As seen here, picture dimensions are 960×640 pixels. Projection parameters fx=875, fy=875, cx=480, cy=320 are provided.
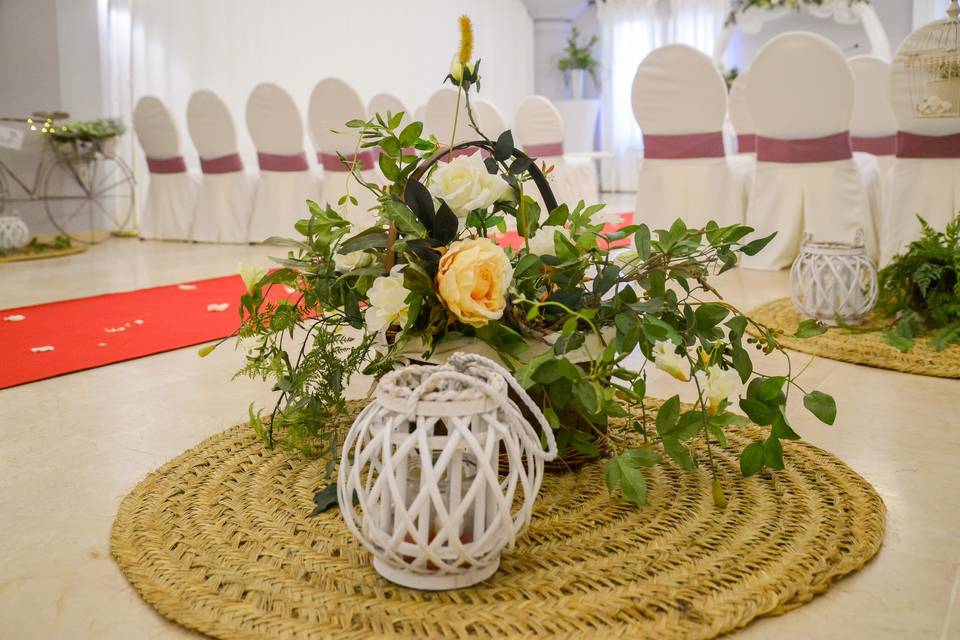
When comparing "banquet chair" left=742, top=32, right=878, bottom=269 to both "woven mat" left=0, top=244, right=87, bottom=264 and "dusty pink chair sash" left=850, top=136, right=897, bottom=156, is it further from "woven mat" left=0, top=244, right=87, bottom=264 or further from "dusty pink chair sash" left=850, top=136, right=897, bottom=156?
"woven mat" left=0, top=244, right=87, bottom=264

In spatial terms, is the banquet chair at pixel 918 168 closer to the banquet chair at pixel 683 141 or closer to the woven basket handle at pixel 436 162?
the banquet chair at pixel 683 141

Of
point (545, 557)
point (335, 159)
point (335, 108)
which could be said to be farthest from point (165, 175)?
point (545, 557)

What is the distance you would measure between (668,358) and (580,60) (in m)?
9.88

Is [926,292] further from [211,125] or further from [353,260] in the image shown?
[211,125]

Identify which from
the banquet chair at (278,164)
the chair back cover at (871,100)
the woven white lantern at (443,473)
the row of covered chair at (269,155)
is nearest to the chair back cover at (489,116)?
the row of covered chair at (269,155)

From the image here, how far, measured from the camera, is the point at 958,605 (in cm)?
99

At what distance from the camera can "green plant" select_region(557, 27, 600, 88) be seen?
34.5 ft

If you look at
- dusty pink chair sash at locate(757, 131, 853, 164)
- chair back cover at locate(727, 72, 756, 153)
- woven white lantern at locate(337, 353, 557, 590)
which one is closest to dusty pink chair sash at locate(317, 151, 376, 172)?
chair back cover at locate(727, 72, 756, 153)

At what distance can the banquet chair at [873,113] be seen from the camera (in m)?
4.37

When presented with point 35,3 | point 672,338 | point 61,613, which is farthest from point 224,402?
point 35,3

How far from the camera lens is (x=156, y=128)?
577 centimetres

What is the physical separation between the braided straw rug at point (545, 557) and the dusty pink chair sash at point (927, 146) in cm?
215

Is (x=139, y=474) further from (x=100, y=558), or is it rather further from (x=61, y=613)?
(x=61, y=613)

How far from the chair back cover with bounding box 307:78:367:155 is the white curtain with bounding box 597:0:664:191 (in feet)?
18.5
